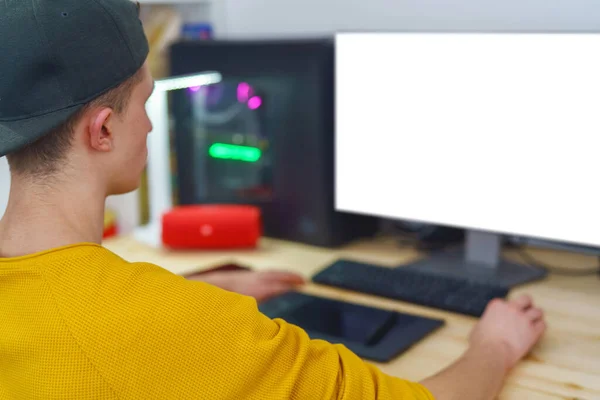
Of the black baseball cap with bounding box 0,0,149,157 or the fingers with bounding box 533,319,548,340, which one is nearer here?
the black baseball cap with bounding box 0,0,149,157

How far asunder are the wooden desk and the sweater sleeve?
0.93 feet

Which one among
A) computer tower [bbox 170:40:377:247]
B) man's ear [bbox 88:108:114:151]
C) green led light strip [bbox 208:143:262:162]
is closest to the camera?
man's ear [bbox 88:108:114:151]

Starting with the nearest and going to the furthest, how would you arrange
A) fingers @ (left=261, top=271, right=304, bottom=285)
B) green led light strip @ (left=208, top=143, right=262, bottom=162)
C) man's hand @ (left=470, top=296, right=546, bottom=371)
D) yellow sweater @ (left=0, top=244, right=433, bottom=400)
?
yellow sweater @ (left=0, top=244, right=433, bottom=400), man's hand @ (left=470, top=296, right=546, bottom=371), fingers @ (left=261, top=271, right=304, bottom=285), green led light strip @ (left=208, top=143, right=262, bottom=162)

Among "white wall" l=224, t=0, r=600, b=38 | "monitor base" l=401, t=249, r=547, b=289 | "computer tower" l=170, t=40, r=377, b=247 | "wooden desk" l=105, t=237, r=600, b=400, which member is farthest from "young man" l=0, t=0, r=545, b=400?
"white wall" l=224, t=0, r=600, b=38

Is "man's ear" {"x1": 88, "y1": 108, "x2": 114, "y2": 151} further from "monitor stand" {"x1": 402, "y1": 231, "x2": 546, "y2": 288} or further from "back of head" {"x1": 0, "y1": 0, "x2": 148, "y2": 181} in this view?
"monitor stand" {"x1": 402, "y1": 231, "x2": 546, "y2": 288}

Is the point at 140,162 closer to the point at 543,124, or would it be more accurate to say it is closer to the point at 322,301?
the point at 322,301

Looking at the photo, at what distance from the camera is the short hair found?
35.2 inches

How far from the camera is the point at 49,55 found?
0.85 m

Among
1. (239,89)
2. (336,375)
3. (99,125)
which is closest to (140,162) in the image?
(99,125)

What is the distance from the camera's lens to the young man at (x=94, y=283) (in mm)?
802

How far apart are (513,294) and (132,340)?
81 cm

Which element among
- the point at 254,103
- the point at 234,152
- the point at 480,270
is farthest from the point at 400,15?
the point at 480,270

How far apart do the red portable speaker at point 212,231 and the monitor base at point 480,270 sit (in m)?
0.36

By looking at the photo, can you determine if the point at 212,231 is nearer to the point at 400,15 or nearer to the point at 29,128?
the point at 400,15
